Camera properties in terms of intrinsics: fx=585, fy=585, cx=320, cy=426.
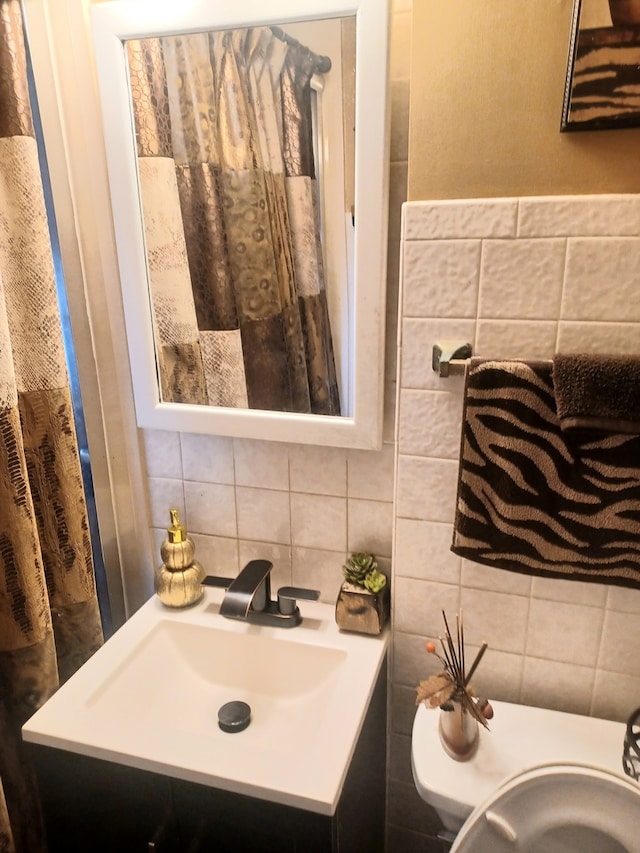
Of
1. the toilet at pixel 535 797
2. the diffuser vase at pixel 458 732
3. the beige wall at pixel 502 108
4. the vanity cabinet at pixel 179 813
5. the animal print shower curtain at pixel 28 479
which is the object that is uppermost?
the beige wall at pixel 502 108

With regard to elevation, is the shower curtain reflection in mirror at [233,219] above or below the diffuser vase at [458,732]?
above

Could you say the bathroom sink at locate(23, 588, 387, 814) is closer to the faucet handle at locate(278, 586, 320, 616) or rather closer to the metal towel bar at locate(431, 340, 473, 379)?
the faucet handle at locate(278, 586, 320, 616)

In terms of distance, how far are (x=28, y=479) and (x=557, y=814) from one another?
969 millimetres

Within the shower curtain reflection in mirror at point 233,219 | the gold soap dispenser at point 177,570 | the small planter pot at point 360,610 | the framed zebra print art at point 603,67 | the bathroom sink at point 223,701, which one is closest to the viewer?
the framed zebra print art at point 603,67

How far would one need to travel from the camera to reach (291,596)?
1.16 metres

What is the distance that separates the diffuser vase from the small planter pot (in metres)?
0.22

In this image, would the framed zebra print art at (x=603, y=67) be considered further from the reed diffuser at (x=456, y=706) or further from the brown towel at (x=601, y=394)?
the reed diffuser at (x=456, y=706)

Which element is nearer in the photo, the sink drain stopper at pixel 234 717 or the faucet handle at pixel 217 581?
the sink drain stopper at pixel 234 717

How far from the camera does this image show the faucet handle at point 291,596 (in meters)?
1.16

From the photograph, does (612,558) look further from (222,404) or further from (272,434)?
(222,404)

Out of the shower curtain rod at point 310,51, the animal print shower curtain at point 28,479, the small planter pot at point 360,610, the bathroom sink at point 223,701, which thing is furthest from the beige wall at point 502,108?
the bathroom sink at point 223,701

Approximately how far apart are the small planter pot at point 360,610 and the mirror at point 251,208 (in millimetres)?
289

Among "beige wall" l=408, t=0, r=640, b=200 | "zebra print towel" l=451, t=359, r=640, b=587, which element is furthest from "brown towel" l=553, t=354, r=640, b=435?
"beige wall" l=408, t=0, r=640, b=200

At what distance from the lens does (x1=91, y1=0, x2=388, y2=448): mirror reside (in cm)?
95
